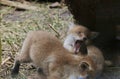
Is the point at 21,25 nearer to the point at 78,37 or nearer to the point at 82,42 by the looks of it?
the point at 78,37

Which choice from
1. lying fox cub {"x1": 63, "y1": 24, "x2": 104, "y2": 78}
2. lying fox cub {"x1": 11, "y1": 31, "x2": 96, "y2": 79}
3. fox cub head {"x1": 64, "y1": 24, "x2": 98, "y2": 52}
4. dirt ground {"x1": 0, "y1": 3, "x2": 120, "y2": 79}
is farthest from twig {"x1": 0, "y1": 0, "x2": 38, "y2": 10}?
lying fox cub {"x1": 11, "y1": 31, "x2": 96, "y2": 79}

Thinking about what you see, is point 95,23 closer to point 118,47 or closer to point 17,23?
point 118,47

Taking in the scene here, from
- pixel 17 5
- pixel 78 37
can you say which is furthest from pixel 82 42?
pixel 17 5

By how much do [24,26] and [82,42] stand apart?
2.50 meters

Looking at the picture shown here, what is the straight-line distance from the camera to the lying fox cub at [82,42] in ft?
20.1

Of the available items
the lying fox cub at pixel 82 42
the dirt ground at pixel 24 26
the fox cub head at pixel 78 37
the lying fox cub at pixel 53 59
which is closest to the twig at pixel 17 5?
the dirt ground at pixel 24 26

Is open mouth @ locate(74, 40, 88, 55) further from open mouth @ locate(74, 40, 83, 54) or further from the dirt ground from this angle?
the dirt ground

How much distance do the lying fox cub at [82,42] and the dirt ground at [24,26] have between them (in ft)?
0.82

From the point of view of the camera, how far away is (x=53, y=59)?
18.7ft

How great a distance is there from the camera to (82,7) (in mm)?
6609

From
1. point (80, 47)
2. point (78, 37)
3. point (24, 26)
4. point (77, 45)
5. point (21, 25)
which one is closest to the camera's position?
point (80, 47)

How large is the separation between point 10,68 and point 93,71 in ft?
5.33

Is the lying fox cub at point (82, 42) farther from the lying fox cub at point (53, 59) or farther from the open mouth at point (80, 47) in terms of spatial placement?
the lying fox cub at point (53, 59)

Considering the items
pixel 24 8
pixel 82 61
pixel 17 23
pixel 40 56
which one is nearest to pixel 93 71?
pixel 82 61
